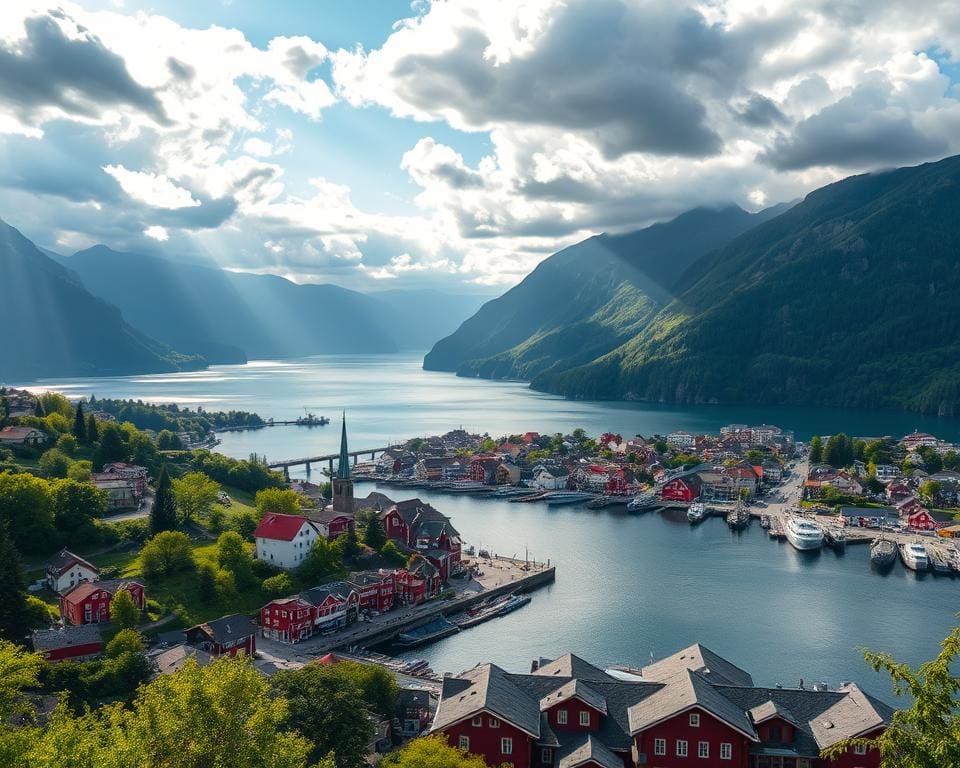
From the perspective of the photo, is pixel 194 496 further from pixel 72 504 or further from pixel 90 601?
pixel 90 601

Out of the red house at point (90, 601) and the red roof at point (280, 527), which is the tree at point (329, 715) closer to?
the red house at point (90, 601)

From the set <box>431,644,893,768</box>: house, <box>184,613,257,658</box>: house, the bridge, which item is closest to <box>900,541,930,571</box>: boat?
<box>431,644,893,768</box>: house

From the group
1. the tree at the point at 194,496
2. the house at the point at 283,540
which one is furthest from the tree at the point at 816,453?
the tree at the point at 194,496

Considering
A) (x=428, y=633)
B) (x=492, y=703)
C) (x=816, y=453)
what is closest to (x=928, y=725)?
(x=492, y=703)

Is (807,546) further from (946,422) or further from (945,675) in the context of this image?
(946,422)

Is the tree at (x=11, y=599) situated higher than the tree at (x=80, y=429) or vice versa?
the tree at (x=80, y=429)
